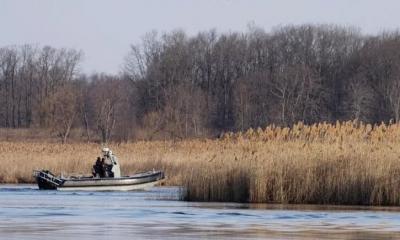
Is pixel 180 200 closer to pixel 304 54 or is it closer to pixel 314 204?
pixel 314 204

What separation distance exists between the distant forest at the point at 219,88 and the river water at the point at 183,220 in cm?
6331

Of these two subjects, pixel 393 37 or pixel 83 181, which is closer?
pixel 83 181

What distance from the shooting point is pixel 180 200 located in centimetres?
3058

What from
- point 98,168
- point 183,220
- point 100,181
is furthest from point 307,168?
point 98,168

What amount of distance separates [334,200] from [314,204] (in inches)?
19.4

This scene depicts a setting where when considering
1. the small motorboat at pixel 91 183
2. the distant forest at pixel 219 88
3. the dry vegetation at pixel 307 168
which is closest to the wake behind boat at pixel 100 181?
the small motorboat at pixel 91 183

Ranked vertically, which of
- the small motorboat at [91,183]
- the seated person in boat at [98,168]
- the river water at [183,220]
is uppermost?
the seated person in boat at [98,168]

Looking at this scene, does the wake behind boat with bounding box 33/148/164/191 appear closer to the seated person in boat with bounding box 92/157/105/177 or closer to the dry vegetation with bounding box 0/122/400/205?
the seated person in boat with bounding box 92/157/105/177

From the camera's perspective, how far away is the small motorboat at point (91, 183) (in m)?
39.6

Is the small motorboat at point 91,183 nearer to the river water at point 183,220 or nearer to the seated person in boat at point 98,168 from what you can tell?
the seated person in boat at point 98,168

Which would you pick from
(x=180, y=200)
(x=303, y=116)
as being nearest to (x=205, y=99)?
(x=303, y=116)

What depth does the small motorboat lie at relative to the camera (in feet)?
130

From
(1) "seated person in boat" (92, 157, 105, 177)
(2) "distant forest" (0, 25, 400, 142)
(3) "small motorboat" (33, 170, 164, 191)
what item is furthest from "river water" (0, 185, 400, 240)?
(2) "distant forest" (0, 25, 400, 142)

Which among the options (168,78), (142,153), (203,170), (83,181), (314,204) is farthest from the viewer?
(168,78)
